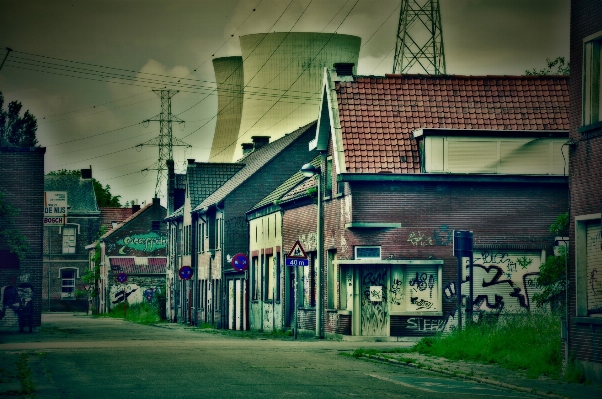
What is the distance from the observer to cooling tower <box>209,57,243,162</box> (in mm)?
74188

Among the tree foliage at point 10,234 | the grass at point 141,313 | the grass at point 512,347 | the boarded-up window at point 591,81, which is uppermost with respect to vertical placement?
the boarded-up window at point 591,81

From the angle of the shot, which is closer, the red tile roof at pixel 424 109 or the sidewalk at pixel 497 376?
the sidewalk at pixel 497 376

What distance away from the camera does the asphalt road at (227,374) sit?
15.5 meters

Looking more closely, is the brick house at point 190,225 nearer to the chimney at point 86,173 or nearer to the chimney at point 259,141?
the chimney at point 259,141

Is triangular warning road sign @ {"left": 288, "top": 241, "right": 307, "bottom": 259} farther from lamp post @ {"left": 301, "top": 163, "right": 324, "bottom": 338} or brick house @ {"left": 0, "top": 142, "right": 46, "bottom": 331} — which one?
brick house @ {"left": 0, "top": 142, "right": 46, "bottom": 331}

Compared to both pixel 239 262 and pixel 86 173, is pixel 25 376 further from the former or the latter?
pixel 86 173

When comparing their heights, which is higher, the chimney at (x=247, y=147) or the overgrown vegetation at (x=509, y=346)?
the chimney at (x=247, y=147)

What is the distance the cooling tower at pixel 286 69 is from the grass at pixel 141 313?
13.6 m

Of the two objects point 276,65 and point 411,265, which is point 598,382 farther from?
point 276,65

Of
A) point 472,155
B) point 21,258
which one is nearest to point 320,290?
point 472,155

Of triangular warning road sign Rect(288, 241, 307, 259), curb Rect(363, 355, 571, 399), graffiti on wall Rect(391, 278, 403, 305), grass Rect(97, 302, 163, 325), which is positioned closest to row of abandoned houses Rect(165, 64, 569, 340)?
graffiti on wall Rect(391, 278, 403, 305)

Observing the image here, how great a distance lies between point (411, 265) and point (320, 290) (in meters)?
4.38

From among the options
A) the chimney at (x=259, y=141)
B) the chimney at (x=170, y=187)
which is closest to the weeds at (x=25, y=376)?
the chimney at (x=259, y=141)

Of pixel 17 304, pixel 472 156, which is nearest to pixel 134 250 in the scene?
pixel 17 304
